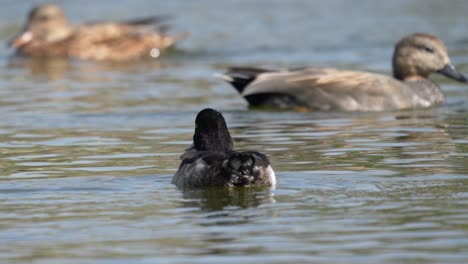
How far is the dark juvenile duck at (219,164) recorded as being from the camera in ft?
32.7

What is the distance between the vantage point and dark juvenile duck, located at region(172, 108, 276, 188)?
995cm

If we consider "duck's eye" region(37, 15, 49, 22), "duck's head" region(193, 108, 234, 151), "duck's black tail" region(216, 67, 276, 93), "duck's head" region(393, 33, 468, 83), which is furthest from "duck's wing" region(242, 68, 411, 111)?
"duck's eye" region(37, 15, 49, 22)

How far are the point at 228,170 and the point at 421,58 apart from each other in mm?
7774

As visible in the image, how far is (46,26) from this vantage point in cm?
2652

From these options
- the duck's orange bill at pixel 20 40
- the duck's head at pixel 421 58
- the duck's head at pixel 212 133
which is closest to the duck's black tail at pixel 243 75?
the duck's head at pixel 421 58

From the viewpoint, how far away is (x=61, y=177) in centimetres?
1126

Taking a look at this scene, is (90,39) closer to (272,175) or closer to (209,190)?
(209,190)

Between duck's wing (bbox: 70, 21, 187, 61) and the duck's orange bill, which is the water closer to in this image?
duck's wing (bbox: 70, 21, 187, 61)

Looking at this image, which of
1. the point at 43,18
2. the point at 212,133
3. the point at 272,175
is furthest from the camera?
the point at 43,18

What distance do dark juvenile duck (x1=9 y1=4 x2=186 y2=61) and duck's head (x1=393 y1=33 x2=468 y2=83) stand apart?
9576 mm

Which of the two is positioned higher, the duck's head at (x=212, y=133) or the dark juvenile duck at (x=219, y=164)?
the duck's head at (x=212, y=133)

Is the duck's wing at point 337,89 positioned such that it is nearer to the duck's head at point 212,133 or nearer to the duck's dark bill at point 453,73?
the duck's dark bill at point 453,73

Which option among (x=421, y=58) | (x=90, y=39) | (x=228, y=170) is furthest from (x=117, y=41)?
(x=228, y=170)

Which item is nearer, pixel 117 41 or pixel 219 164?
pixel 219 164
